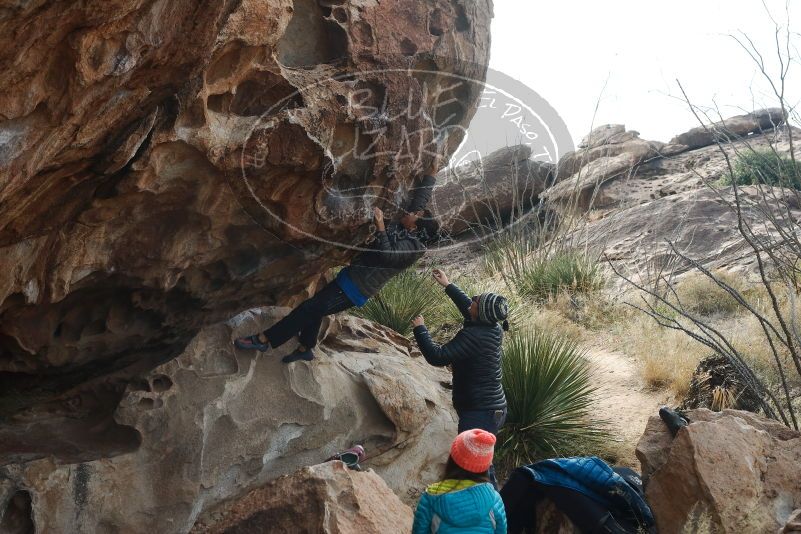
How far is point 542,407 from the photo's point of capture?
720cm

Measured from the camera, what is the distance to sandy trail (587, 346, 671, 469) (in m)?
7.53

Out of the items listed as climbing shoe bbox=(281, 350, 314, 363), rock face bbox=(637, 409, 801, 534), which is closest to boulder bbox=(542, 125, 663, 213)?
climbing shoe bbox=(281, 350, 314, 363)

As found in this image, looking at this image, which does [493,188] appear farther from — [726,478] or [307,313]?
[726,478]

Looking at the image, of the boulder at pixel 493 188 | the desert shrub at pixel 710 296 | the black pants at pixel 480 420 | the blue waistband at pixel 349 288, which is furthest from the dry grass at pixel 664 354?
the boulder at pixel 493 188

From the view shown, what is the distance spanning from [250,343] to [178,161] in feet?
6.02

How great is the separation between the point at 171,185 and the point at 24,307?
1.03m

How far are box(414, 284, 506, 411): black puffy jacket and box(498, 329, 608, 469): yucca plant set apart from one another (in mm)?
1598

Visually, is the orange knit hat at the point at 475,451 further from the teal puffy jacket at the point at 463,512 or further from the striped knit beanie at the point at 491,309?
the striped knit beanie at the point at 491,309

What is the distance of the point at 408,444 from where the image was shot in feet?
20.4

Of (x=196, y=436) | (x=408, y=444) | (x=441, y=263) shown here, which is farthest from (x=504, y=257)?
(x=196, y=436)

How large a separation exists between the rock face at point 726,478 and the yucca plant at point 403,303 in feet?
15.8

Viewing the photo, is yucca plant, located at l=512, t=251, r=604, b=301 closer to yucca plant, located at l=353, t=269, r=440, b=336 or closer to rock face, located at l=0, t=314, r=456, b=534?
yucca plant, located at l=353, t=269, r=440, b=336

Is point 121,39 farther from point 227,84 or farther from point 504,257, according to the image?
point 504,257

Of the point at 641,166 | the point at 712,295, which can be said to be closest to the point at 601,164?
the point at 641,166
